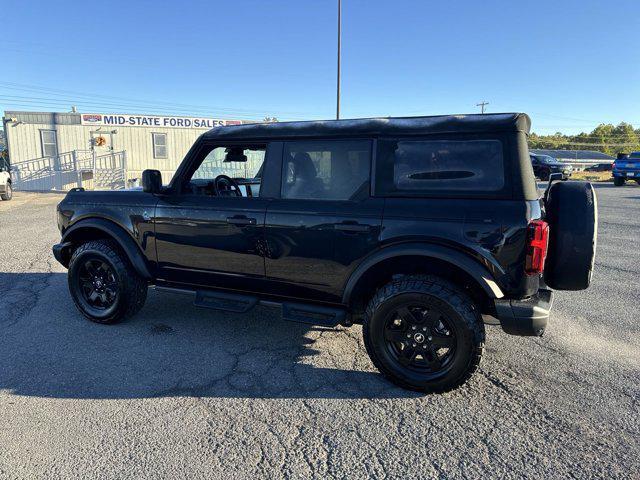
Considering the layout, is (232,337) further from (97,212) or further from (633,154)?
(633,154)

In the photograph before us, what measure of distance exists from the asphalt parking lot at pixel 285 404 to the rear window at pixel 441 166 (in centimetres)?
142

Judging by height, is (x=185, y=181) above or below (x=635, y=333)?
above

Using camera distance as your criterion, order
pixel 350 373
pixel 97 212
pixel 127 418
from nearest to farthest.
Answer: pixel 127 418, pixel 350 373, pixel 97 212

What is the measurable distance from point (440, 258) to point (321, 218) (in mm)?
907

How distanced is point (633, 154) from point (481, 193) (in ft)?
85.7

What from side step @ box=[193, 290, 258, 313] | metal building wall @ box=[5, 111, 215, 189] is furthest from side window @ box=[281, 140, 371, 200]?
metal building wall @ box=[5, 111, 215, 189]

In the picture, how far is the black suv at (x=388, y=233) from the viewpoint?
2.80 metres

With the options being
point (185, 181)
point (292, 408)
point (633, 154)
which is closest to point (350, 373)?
point (292, 408)

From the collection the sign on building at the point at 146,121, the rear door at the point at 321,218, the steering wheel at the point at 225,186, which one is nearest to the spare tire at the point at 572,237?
the rear door at the point at 321,218

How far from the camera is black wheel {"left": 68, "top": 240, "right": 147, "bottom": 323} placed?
3975 millimetres

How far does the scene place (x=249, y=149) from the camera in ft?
12.3

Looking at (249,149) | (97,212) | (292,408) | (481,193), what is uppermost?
(249,149)

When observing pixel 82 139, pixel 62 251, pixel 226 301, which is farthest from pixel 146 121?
pixel 226 301

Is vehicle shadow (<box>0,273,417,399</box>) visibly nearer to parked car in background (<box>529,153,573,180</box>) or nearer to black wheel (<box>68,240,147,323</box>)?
black wheel (<box>68,240,147,323</box>)
